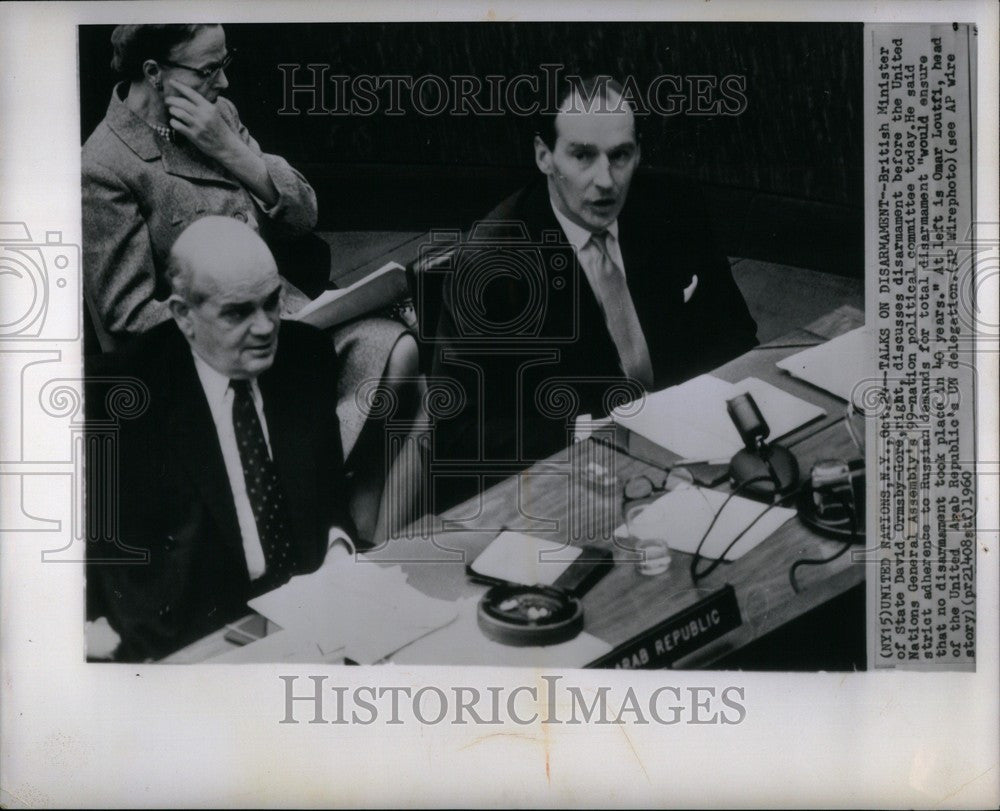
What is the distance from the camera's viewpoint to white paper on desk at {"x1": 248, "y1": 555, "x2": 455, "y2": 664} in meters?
1.74

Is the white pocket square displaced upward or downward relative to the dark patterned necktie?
upward

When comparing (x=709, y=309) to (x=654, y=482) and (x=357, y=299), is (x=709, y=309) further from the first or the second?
(x=357, y=299)

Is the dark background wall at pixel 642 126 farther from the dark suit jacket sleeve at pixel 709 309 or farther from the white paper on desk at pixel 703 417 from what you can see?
the white paper on desk at pixel 703 417

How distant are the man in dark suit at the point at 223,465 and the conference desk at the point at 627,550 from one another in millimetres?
106

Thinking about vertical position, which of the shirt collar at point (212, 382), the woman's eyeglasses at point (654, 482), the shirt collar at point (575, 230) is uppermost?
the shirt collar at point (575, 230)

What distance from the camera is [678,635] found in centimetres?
172

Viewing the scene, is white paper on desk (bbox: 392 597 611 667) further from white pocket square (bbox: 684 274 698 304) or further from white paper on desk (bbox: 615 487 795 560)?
white pocket square (bbox: 684 274 698 304)

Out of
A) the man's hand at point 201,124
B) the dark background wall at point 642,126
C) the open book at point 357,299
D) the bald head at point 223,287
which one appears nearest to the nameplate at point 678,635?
the dark background wall at point 642,126

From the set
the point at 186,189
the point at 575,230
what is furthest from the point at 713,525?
the point at 186,189

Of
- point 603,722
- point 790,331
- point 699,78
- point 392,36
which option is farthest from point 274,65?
point 603,722

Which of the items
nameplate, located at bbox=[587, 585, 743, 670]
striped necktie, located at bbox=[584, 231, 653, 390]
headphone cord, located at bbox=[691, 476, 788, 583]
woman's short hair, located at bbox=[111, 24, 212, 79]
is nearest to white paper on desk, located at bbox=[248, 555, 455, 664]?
nameplate, located at bbox=[587, 585, 743, 670]

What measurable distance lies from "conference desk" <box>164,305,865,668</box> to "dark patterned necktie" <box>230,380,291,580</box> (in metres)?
0.18

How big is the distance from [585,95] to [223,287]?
30.1 inches

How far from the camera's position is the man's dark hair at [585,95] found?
1.73 metres
